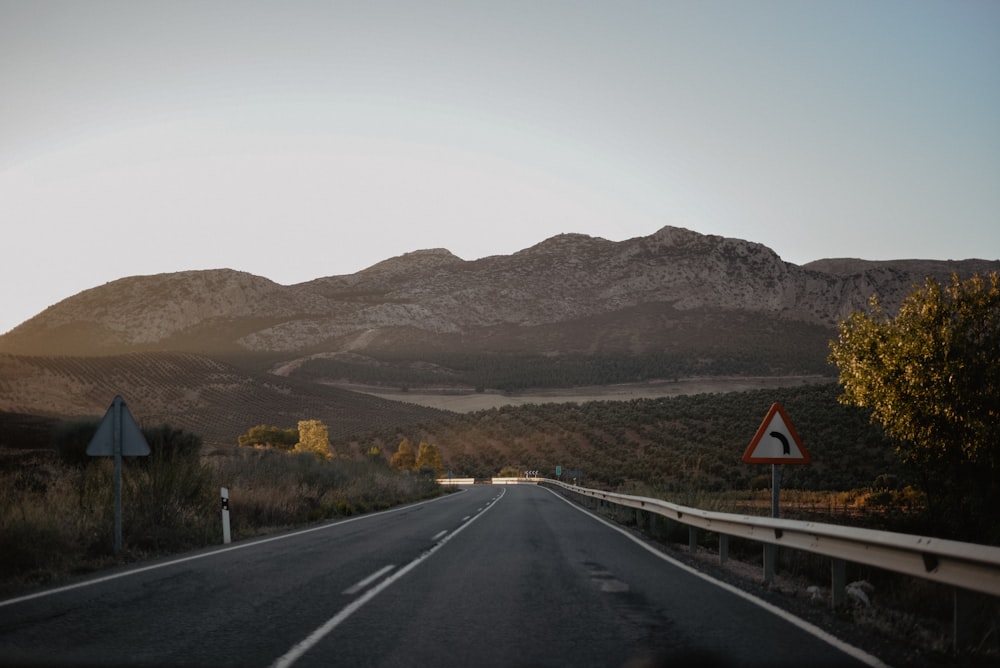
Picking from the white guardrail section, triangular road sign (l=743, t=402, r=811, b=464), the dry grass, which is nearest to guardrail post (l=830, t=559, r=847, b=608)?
the white guardrail section

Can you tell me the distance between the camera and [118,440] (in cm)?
1292

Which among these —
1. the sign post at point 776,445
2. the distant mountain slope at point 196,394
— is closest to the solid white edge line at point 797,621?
the sign post at point 776,445

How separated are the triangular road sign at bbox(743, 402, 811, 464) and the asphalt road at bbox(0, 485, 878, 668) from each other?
6.76ft

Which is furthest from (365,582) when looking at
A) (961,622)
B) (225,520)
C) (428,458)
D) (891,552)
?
(428,458)

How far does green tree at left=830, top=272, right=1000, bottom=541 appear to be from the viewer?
20391 millimetres

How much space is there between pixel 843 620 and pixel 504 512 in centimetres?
1798

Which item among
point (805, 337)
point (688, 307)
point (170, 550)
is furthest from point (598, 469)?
point (688, 307)

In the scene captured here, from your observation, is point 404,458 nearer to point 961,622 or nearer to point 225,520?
point 225,520

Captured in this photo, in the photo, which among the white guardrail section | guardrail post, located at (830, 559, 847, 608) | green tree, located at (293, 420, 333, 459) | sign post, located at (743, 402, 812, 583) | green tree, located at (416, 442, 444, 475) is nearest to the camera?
the white guardrail section

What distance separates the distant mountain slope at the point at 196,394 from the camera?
96.2 m

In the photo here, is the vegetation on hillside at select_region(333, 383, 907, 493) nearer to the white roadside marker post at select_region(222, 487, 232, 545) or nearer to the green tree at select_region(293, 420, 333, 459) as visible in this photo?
the green tree at select_region(293, 420, 333, 459)

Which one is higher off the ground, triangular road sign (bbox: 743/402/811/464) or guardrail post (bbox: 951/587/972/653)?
triangular road sign (bbox: 743/402/811/464)

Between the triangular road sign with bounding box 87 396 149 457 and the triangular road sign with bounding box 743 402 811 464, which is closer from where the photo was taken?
the triangular road sign with bounding box 743 402 811 464

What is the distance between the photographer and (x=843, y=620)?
7500 millimetres
